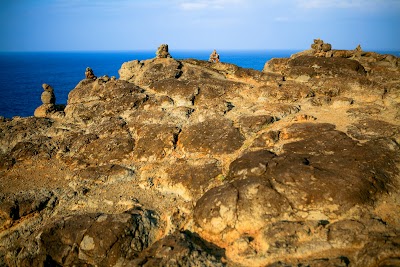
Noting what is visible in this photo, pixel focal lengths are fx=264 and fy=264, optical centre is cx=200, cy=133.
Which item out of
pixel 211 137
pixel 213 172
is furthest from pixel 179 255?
pixel 211 137

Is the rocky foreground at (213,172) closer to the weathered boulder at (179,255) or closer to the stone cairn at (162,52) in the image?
the weathered boulder at (179,255)

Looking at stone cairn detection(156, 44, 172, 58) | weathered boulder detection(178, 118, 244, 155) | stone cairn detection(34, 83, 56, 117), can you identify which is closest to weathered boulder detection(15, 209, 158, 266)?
weathered boulder detection(178, 118, 244, 155)

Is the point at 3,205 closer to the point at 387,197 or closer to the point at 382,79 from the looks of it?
the point at 387,197

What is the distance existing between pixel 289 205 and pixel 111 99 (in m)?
25.1

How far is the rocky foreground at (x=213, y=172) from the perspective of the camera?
1334 cm

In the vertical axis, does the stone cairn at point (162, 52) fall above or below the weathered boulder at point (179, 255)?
above

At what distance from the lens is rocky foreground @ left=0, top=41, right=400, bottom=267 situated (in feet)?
43.8

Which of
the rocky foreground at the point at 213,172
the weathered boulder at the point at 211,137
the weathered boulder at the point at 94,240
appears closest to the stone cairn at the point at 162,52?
the rocky foreground at the point at 213,172

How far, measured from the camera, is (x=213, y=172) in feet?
64.0

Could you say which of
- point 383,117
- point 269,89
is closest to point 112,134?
point 269,89

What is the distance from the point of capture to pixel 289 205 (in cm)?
1484

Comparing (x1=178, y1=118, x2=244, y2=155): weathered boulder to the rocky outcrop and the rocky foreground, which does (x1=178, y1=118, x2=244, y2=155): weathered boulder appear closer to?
the rocky foreground

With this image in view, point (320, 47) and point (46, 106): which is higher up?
point (320, 47)

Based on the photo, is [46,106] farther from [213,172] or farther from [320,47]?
[320,47]
